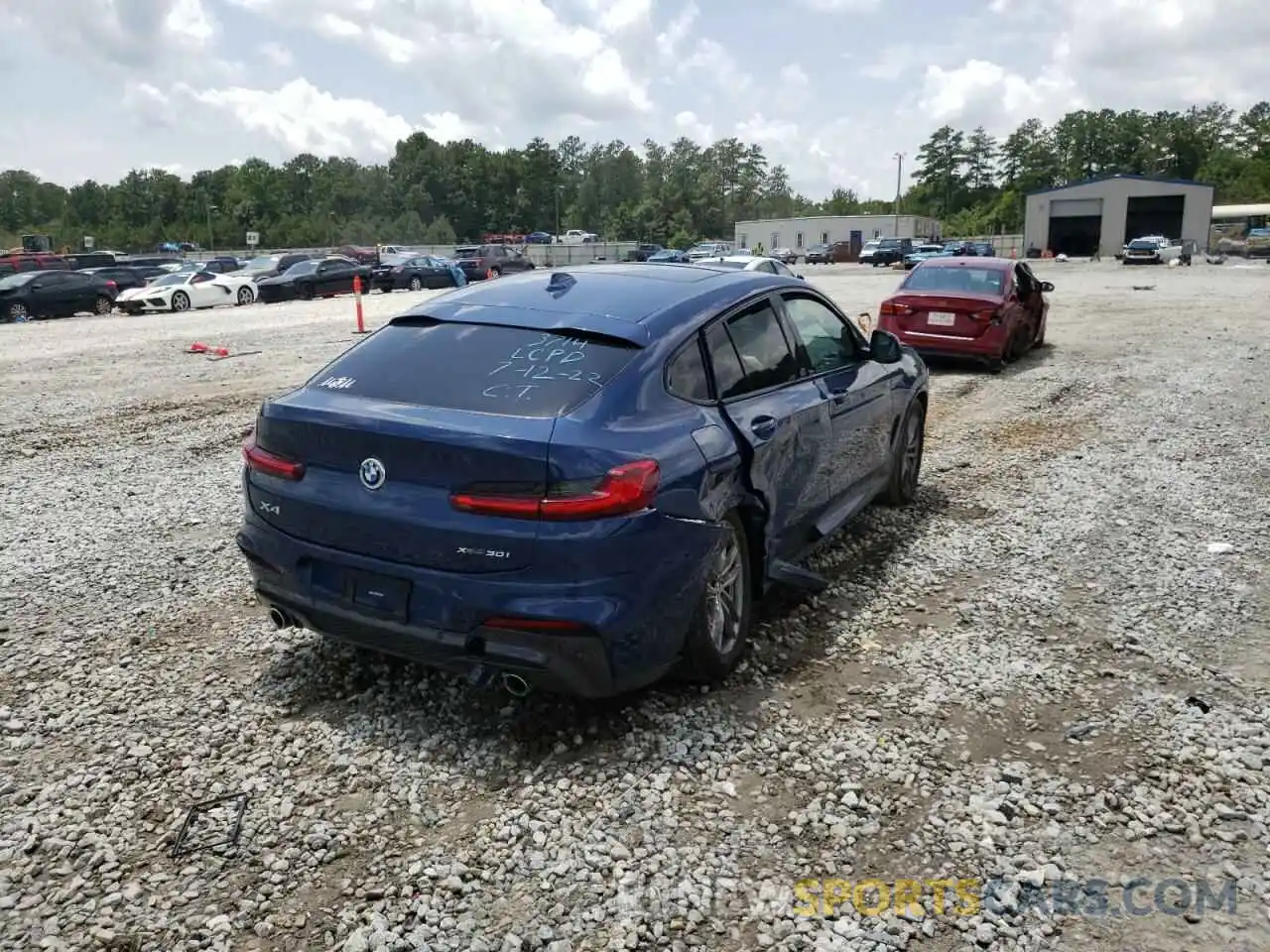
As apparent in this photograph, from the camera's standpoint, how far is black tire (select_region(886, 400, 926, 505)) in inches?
260

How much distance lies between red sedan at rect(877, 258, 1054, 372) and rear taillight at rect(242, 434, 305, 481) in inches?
398

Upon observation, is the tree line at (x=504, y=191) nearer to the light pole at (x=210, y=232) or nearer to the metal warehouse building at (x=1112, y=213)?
the light pole at (x=210, y=232)

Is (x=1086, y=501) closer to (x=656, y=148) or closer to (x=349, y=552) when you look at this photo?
(x=349, y=552)

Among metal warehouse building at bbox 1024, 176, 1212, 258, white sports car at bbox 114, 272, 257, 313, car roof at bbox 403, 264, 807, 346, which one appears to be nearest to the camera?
car roof at bbox 403, 264, 807, 346

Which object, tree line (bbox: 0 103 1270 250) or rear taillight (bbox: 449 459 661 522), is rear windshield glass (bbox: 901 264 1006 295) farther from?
tree line (bbox: 0 103 1270 250)

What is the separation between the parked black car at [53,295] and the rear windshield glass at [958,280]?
2293 centimetres

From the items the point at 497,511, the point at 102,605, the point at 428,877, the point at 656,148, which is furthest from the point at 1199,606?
the point at 656,148

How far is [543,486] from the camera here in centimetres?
341

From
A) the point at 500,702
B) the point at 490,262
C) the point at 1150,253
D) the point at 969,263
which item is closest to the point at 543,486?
the point at 500,702

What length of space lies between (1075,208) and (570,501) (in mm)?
80474

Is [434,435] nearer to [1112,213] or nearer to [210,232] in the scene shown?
[1112,213]

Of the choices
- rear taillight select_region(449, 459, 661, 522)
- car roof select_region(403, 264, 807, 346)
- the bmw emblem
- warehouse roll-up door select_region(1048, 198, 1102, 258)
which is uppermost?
warehouse roll-up door select_region(1048, 198, 1102, 258)

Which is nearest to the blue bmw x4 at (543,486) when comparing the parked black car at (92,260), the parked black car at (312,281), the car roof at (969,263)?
the car roof at (969,263)

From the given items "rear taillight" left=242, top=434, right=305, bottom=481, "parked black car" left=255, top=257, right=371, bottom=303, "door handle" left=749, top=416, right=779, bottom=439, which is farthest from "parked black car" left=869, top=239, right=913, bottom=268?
"rear taillight" left=242, top=434, right=305, bottom=481
